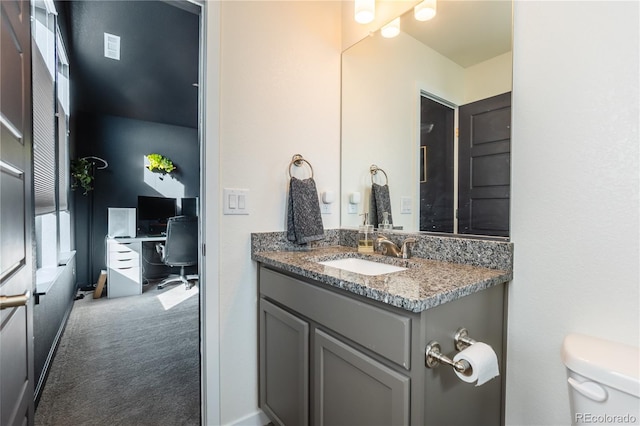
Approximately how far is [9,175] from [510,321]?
1.58m

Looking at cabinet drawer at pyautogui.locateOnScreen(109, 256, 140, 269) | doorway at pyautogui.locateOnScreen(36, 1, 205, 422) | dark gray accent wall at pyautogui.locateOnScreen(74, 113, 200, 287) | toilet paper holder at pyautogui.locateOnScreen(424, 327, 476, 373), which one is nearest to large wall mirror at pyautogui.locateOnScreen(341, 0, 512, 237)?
toilet paper holder at pyautogui.locateOnScreen(424, 327, 476, 373)

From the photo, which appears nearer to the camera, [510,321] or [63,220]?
[510,321]

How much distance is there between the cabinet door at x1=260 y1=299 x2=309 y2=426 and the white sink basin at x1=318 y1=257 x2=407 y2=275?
32 centimetres

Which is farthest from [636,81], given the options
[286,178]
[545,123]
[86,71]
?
[86,71]

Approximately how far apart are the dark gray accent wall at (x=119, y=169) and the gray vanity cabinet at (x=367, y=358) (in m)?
3.82

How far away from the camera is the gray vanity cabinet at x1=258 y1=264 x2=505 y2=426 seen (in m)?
0.79

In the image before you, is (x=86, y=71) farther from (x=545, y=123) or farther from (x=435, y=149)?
(x=545, y=123)

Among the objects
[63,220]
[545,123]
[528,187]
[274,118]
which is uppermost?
[274,118]

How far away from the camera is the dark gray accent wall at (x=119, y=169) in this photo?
12.9ft

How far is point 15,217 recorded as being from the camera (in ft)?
2.64

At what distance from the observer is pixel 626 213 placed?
2.69ft

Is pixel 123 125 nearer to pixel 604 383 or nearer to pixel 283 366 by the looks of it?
pixel 283 366

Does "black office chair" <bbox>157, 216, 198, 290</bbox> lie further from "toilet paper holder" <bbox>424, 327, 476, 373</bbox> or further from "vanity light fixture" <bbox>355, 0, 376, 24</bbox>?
"toilet paper holder" <bbox>424, 327, 476, 373</bbox>

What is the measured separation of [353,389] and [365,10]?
1740 mm
